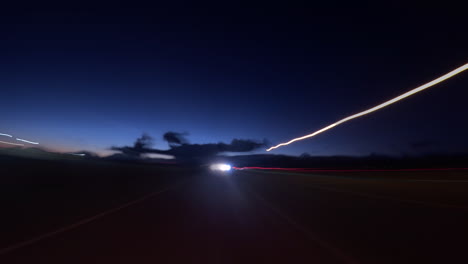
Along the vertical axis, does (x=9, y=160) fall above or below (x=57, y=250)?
above

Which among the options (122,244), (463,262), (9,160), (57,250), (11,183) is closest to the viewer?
(463,262)

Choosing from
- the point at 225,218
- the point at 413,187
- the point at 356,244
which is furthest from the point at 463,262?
the point at 413,187

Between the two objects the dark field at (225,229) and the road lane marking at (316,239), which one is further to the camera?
the dark field at (225,229)

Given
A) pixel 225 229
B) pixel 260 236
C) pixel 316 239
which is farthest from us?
pixel 225 229

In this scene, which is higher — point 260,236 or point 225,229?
point 225,229

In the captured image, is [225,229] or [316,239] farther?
[225,229]

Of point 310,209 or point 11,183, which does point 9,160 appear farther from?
point 310,209

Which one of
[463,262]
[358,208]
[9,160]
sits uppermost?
[9,160]

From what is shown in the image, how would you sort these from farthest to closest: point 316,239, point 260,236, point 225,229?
point 225,229, point 260,236, point 316,239

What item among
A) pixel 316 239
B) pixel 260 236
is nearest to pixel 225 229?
pixel 260 236

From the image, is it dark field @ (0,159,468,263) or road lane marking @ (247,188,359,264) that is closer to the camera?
road lane marking @ (247,188,359,264)

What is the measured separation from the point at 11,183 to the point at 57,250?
32.6 feet

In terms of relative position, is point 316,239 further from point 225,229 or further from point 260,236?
point 225,229

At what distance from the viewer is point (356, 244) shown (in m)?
7.86
